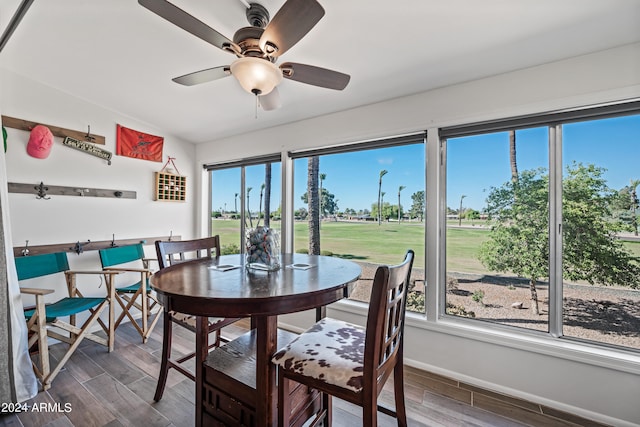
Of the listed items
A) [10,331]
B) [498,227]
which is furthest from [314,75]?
[10,331]

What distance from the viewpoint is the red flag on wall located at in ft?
10.5

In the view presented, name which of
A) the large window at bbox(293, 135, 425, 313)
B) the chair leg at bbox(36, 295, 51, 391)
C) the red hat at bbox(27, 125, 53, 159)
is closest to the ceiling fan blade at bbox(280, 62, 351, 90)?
the large window at bbox(293, 135, 425, 313)

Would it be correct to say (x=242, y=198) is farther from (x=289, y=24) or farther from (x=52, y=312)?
(x=289, y=24)

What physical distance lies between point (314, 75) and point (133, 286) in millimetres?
2885

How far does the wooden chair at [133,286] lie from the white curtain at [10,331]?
66cm

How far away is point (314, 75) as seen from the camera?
1615mm

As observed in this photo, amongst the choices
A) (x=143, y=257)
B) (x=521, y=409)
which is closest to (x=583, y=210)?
(x=521, y=409)

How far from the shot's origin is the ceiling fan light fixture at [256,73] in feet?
4.59

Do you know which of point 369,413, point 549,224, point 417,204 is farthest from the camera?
point 417,204

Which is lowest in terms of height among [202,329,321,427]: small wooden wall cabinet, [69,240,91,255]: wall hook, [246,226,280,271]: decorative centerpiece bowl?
[202,329,321,427]: small wooden wall cabinet

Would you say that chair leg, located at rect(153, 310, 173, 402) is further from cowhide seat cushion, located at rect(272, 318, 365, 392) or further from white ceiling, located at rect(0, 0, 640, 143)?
white ceiling, located at rect(0, 0, 640, 143)

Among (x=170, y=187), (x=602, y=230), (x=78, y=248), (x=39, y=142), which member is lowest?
(x=78, y=248)

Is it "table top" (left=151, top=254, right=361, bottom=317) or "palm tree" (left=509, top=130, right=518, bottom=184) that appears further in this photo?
"palm tree" (left=509, top=130, right=518, bottom=184)

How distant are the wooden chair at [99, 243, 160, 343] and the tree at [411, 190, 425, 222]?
8.73 feet
